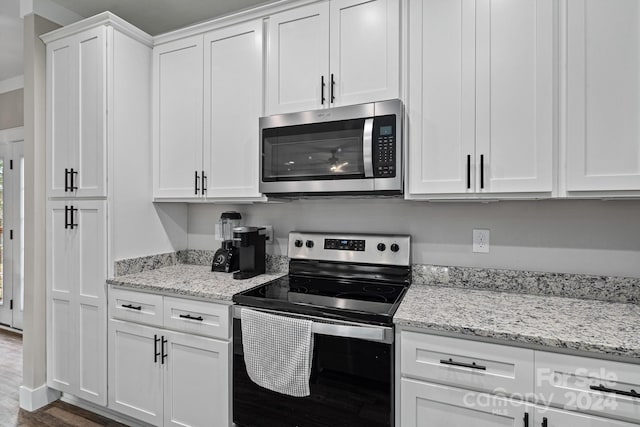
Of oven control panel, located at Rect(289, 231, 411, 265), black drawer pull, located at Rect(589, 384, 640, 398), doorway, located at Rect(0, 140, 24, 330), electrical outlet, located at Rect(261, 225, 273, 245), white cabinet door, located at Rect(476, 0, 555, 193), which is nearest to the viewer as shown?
black drawer pull, located at Rect(589, 384, 640, 398)

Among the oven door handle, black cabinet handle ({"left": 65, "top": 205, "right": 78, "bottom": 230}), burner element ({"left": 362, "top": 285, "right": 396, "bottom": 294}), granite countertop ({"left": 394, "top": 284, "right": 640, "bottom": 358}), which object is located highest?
black cabinet handle ({"left": 65, "top": 205, "right": 78, "bottom": 230})

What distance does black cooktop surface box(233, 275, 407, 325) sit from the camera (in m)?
1.47

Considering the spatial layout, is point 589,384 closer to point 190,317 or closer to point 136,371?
point 190,317

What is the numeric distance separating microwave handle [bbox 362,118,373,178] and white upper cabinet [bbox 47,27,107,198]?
1567mm

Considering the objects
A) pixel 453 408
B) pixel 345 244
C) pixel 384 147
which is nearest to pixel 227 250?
pixel 345 244

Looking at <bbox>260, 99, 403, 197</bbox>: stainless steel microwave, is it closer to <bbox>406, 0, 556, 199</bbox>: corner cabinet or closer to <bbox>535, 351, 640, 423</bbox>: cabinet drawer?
<bbox>406, 0, 556, 199</bbox>: corner cabinet

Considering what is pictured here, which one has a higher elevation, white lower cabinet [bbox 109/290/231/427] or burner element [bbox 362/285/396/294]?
burner element [bbox 362/285/396/294]

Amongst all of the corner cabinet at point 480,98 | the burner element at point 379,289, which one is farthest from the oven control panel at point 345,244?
the corner cabinet at point 480,98

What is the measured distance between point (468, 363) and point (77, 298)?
2288 millimetres

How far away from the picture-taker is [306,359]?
4.94 feet

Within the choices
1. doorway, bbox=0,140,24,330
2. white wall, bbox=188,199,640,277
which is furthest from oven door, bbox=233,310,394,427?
doorway, bbox=0,140,24,330

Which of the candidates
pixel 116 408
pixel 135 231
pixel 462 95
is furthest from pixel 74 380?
pixel 462 95

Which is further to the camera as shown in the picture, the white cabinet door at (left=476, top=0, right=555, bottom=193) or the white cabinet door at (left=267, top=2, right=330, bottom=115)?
the white cabinet door at (left=267, top=2, right=330, bottom=115)

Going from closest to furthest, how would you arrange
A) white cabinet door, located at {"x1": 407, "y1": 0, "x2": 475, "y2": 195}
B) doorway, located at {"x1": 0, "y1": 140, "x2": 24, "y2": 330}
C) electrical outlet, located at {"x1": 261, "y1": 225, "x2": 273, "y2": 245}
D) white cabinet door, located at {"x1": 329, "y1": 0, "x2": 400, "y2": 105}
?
1. white cabinet door, located at {"x1": 407, "y1": 0, "x2": 475, "y2": 195}
2. white cabinet door, located at {"x1": 329, "y1": 0, "x2": 400, "y2": 105}
3. electrical outlet, located at {"x1": 261, "y1": 225, "x2": 273, "y2": 245}
4. doorway, located at {"x1": 0, "y1": 140, "x2": 24, "y2": 330}
